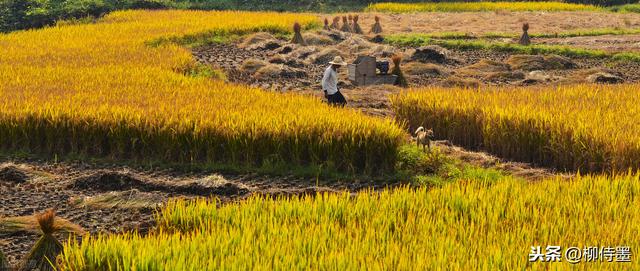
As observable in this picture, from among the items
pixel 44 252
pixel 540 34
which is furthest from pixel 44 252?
pixel 540 34

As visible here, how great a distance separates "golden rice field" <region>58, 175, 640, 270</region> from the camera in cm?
464

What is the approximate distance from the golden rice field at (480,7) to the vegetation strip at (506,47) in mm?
9828

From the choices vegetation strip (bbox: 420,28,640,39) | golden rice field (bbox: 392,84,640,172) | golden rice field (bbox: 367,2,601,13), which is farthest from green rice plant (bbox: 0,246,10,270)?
golden rice field (bbox: 367,2,601,13)

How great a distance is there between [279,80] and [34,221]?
9.14 meters

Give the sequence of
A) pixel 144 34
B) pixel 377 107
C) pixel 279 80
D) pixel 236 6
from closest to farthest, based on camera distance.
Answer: pixel 377 107, pixel 279 80, pixel 144 34, pixel 236 6

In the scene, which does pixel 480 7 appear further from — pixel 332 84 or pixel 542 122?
pixel 542 122

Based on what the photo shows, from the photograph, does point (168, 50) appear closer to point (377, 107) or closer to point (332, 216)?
point (377, 107)

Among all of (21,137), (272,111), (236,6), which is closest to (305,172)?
(272,111)

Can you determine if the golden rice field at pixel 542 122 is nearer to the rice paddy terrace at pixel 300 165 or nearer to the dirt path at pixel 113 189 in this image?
the rice paddy terrace at pixel 300 165

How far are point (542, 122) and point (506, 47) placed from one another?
1152cm

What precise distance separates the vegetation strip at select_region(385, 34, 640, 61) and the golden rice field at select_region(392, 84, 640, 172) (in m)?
6.95

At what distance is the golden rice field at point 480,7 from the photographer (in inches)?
1277

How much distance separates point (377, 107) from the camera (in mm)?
12586

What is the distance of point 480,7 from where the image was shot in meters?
32.9
